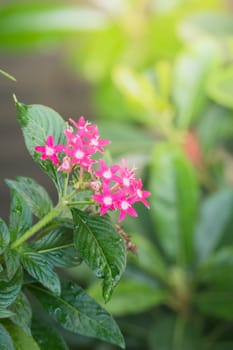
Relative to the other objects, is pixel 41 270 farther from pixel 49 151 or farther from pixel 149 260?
pixel 149 260

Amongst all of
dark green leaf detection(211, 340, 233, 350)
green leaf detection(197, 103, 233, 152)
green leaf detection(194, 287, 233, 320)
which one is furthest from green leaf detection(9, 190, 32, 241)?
green leaf detection(197, 103, 233, 152)

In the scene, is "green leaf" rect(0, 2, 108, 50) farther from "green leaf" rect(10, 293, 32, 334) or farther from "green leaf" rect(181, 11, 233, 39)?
"green leaf" rect(10, 293, 32, 334)

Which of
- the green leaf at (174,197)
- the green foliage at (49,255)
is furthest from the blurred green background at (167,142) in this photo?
the green foliage at (49,255)

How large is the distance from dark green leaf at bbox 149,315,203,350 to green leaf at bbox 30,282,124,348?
0.57 metres

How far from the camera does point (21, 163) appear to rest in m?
3.07

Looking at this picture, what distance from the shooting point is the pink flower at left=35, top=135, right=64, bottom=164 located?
Result: 70cm

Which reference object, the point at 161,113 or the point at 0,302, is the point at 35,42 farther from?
the point at 0,302

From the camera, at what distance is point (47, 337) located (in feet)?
2.60

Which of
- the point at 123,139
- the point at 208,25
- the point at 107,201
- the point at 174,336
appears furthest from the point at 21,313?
the point at 208,25

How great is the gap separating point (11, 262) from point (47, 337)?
13 centimetres

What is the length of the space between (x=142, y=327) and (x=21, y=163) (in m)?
1.72

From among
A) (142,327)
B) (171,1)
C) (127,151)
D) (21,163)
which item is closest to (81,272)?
(142,327)

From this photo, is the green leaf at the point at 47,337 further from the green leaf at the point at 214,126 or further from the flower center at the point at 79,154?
the green leaf at the point at 214,126

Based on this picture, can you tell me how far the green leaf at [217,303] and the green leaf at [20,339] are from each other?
0.58m
